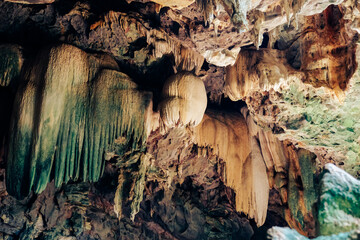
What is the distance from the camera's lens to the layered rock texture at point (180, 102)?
289cm

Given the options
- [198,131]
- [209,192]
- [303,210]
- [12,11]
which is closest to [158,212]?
[209,192]

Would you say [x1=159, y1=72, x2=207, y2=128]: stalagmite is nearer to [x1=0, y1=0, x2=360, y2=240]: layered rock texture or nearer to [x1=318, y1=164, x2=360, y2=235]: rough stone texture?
[x1=0, y1=0, x2=360, y2=240]: layered rock texture

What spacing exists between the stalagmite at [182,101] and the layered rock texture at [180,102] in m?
0.02

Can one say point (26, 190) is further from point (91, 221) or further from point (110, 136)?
point (91, 221)

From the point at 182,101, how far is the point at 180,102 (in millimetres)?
33

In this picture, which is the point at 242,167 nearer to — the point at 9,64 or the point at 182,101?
the point at 182,101

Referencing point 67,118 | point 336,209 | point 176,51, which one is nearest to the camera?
point 336,209

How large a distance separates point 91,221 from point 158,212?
60.1 inches

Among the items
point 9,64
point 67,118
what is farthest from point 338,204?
point 9,64

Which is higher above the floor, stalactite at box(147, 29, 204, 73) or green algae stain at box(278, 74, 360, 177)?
stalactite at box(147, 29, 204, 73)

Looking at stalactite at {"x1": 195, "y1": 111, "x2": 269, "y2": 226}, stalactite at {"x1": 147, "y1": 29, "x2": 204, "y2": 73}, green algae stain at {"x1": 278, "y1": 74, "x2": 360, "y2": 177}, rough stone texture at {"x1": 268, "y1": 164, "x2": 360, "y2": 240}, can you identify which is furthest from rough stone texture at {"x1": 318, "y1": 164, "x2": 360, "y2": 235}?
stalactite at {"x1": 195, "y1": 111, "x2": 269, "y2": 226}

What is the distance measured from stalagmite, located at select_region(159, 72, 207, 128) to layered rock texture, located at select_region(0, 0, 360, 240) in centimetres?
2

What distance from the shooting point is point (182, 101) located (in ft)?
11.8

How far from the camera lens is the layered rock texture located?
114 inches
